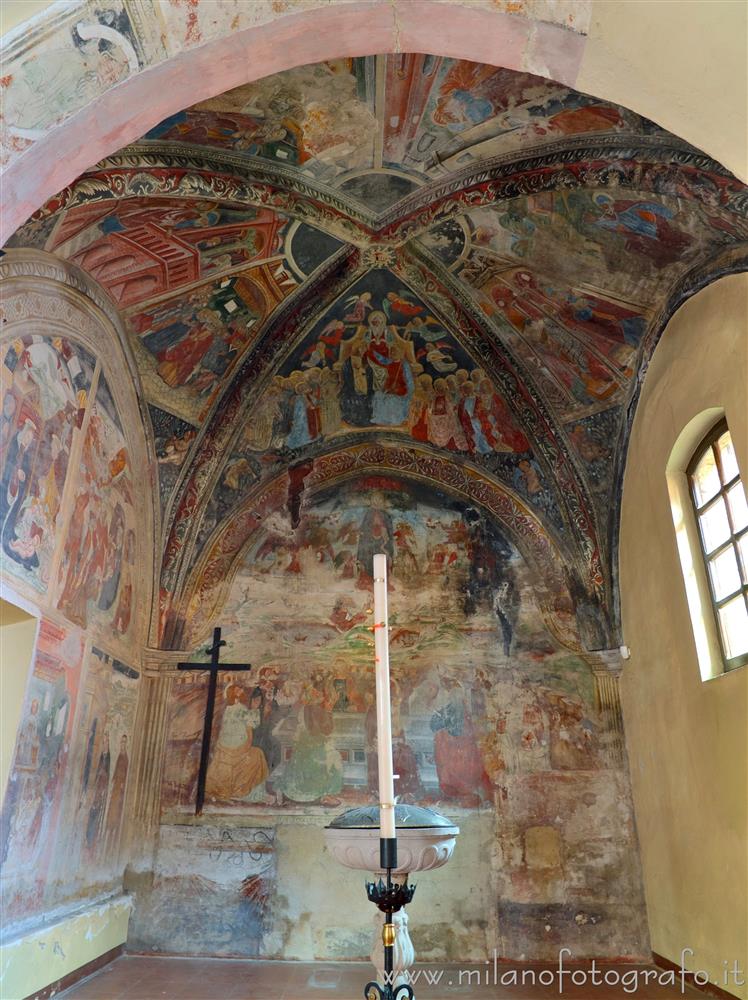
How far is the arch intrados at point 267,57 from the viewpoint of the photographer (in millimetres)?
3482

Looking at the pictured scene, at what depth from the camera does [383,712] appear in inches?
137

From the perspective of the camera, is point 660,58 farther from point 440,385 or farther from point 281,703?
point 281,703

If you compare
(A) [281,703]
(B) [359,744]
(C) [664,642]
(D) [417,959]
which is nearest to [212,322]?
(A) [281,703]

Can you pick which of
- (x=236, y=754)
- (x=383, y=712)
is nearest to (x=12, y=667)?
(x=236, y=754)

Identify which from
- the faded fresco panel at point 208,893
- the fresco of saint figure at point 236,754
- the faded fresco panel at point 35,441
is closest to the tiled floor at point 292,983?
the faded fresco panel at point 208,893

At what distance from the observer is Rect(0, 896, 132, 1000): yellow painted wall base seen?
6051 millimetres

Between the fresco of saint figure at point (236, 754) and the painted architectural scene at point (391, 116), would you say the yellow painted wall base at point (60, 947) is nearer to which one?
the fresco of saint figure at point (236, 754)

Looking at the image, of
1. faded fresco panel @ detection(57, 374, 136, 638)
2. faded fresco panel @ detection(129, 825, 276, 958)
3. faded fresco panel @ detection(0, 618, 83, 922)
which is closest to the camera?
faded fresco panel @ detection(0, 618, 83, 922)

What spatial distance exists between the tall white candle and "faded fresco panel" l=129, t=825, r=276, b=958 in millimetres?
6324

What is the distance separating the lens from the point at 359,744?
31.6 feet

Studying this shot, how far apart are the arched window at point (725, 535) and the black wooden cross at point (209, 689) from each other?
18.8 ft

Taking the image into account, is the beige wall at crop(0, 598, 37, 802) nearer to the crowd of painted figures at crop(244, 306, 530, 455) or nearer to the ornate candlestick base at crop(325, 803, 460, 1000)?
the ornate candlestick base at crop(325, 803, 460, 1000)

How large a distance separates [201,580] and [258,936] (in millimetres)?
4318

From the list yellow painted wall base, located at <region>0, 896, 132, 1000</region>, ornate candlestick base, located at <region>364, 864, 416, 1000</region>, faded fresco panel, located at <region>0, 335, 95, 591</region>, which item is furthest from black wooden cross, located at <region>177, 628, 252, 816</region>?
ornate candlestick base, located at <region>364, 864, 416, 1000</region>
